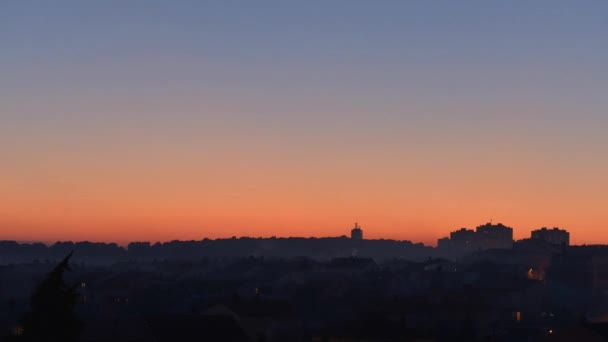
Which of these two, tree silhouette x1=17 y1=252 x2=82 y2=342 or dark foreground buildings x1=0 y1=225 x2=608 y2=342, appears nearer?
tree silhouette x1=17 y1=252 x2=82 y2=342

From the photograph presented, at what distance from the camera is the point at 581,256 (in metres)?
160

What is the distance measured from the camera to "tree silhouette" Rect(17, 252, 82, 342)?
23875 mm

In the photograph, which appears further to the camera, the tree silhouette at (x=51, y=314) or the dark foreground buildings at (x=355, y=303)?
the dark foreground buildings at (x=355, y=303)

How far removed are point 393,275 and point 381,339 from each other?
326 feet

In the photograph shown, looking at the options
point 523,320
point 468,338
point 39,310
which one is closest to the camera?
point 39,310

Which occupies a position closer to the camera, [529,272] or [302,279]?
[529,272]

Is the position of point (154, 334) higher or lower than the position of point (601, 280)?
lower

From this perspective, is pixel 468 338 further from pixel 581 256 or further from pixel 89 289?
pixel 581 256

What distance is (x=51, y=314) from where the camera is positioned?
24.0 meters

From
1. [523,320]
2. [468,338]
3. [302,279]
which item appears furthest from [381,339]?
[302,279]

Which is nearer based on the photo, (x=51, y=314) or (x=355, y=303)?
(x=51, y=314)

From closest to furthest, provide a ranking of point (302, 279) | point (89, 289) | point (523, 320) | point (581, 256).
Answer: point (523, 320) < point (89, 289) < point (581, 256) < point (302, 279)

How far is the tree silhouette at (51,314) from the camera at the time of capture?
78.3 ft

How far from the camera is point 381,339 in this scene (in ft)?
223
